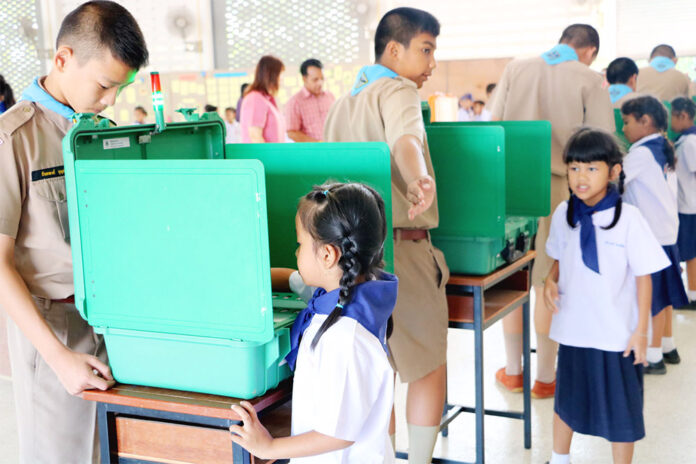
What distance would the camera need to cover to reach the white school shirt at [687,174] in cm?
440

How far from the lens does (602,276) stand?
226 cm

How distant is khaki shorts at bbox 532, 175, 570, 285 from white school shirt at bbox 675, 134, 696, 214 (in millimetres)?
1311

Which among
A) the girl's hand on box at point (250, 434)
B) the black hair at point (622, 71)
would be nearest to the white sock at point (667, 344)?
the black hair at point (622, 71)

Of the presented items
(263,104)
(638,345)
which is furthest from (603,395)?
(263,104)

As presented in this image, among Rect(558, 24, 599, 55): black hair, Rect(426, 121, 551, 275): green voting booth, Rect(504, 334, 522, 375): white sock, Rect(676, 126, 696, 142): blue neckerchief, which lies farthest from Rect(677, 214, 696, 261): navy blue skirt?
Rect(426, 121, 551, 275): green voting booth

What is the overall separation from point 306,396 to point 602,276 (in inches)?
50.3

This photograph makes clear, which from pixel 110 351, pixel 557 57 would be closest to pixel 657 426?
pixel 557 57

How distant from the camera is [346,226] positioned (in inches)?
52.7

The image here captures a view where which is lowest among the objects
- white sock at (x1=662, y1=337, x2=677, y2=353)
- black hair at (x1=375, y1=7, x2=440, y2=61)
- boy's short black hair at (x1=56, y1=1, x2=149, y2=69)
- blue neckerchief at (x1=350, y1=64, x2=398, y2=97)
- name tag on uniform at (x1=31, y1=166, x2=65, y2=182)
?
white sock at (x1=662, y1=337, x2=677, y2=353)

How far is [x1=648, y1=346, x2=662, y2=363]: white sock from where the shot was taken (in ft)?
11.5

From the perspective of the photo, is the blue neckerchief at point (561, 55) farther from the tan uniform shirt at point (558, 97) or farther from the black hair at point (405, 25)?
the black hair at point (405, 25)

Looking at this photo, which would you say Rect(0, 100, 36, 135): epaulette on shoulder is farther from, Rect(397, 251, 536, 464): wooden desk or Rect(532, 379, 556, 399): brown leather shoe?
Rect(532, 379, 556, 399): brown leather shoe

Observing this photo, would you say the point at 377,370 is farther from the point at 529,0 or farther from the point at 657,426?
the point at 529,0

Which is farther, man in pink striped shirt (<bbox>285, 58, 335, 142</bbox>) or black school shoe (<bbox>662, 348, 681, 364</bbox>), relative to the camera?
man in pink striped shirt (<bbox>285, 58, 335, 142</bbox>)
